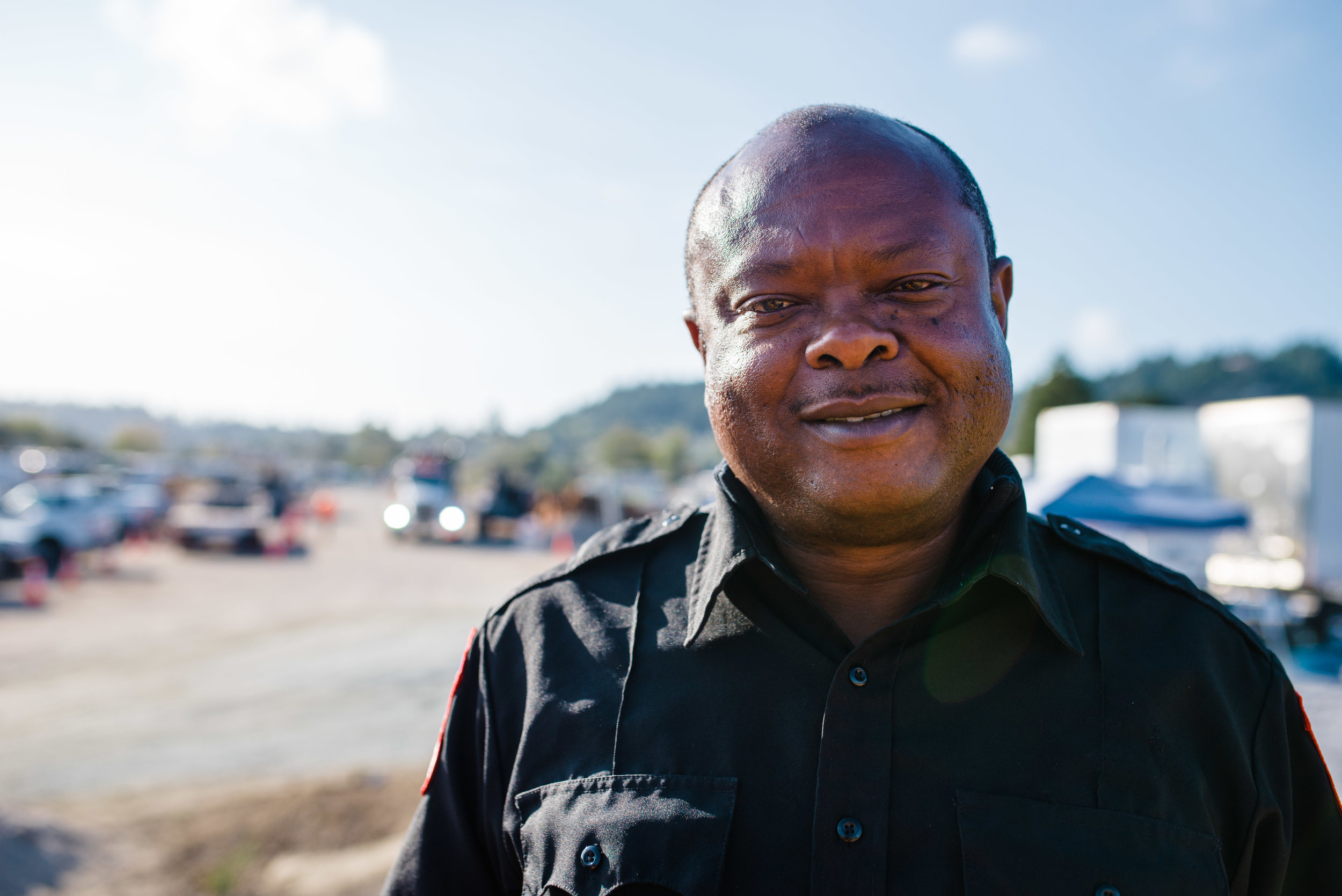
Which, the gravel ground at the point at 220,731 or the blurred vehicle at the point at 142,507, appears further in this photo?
the blurred vehicle at the point at 142,507

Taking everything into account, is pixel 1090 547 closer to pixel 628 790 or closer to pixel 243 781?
pixel 628 790

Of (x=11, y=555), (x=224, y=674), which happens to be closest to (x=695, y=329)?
(x=224, y=674)

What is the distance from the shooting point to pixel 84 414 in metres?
128

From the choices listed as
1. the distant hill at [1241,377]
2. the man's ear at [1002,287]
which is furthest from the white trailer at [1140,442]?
the distant hill at [1241,377]

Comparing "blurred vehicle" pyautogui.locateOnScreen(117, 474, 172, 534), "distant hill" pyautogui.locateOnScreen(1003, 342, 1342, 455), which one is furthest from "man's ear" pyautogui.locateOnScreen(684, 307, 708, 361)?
"distant hill" pyautogui.locateOnScreen(1003, 342, 1342, 455)

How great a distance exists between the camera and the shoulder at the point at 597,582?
5.27 feet

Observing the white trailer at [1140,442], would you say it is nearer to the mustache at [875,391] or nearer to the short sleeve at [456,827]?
the mustache at [875,391]

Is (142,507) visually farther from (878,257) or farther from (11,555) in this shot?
(878,257)

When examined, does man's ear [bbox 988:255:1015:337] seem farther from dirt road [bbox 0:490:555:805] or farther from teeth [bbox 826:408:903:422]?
dirt road [bbox 0:490:555:805]

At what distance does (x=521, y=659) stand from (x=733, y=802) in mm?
513

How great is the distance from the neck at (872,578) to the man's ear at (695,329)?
421mm

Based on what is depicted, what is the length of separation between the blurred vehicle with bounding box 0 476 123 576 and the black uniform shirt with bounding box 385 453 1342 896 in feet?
54.2

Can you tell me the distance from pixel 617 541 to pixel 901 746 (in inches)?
29.5

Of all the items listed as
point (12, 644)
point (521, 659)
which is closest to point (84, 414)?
point (12, 644)
